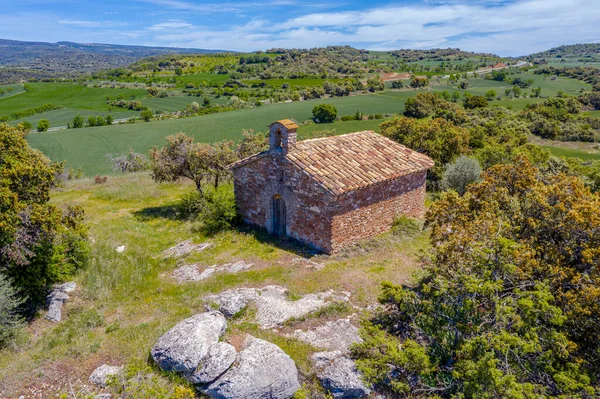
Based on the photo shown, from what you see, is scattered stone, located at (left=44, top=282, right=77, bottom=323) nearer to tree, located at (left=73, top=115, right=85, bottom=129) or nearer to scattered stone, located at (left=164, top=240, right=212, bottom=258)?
scattered stone, located at (left=164, top=240, right=212, bottom=258)

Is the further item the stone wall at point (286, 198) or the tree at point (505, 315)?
the stone wall at point (286, 198)

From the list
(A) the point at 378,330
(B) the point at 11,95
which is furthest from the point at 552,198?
(B) the point at 11,95

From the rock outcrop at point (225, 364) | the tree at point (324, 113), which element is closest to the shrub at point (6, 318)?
the rock outcrop at point (225, 364)

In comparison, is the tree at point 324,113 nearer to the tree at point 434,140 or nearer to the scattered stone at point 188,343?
the tree at point 434,140

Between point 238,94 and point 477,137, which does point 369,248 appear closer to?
point 477,137

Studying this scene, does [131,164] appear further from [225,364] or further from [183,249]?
[225,364]
